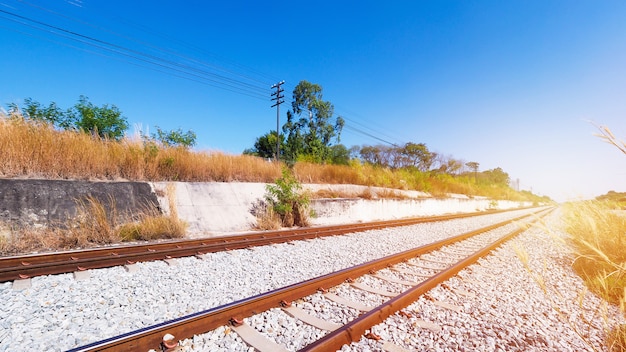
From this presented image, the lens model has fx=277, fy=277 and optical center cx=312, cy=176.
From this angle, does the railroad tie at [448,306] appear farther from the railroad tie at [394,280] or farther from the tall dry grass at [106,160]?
the tall dry grass at [106,160]

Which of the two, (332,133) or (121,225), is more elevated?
(332,133)

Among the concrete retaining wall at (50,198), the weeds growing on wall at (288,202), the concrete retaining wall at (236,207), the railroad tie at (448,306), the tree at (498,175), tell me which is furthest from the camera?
the tree at (498,175)

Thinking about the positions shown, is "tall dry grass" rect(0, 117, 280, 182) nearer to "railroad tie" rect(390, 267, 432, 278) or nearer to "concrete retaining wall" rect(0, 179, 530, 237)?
"concrete retaining wall" rect(0, 179, 530, 237)

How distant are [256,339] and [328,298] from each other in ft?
3.79

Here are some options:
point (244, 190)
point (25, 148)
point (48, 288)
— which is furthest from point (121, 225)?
point (244, 190)

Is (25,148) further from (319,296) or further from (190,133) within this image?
(190,133)

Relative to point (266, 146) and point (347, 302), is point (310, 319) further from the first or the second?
point (266, 146)

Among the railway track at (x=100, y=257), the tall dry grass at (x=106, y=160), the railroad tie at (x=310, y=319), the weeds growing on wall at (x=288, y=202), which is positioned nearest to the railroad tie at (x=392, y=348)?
the railroad tie at (x=310, y=319)

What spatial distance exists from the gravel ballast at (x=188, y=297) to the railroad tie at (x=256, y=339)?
0.23 ft

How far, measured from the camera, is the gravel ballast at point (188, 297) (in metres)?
2.49

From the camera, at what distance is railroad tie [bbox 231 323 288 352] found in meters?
2.35

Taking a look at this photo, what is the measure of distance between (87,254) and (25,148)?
11.6ft

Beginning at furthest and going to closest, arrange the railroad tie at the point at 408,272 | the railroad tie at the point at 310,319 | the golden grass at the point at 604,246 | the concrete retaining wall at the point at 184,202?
1. the concrete retaining wall at the point at 184,202
2. the railroad tie at the point at 408,272
3. the golden grass at the point at 604,246
4. the railroad tie at the point at 310,319

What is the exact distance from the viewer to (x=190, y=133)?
1436cm
